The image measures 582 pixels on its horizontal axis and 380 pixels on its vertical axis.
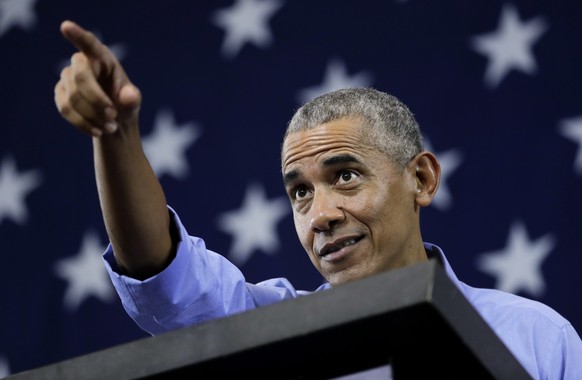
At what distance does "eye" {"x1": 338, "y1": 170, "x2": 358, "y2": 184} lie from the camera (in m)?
2.19

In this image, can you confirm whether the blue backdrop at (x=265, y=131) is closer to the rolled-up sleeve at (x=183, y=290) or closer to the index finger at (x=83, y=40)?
the rolled-up sleeve at (x=183, y=290)

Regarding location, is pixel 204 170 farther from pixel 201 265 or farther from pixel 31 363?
pixel 201 265

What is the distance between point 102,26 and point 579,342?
204 cm

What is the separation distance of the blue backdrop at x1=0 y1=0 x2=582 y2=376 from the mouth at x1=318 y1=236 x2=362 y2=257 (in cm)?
97

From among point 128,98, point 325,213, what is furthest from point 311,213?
point 128,98

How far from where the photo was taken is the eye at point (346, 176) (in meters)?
2.19

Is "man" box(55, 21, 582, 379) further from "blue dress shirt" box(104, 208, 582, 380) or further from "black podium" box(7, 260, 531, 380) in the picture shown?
"black podium" box(7, 260, 531, 380)

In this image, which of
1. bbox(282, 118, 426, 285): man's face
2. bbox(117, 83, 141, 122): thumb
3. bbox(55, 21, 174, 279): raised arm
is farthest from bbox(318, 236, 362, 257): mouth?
bbox(117, 83, 141, 122): thumb

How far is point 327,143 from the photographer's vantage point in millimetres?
2225

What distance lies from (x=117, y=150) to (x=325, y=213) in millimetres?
751

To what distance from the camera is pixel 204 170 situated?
339cm

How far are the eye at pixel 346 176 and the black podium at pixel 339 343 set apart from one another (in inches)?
46.5

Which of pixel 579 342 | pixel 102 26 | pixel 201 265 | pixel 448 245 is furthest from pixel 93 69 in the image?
pixel 102 26

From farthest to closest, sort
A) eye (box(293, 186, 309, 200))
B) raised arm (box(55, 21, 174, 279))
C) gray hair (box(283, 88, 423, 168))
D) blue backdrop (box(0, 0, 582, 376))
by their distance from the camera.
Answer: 1. blue backdrop (box(0, 0, 582, 376))
2. gray hair (box(283, 88, 423, 168))
3. eye (box(293, 186, 309, 200))
4. raised arm (box(55, 21, 174, 279))
